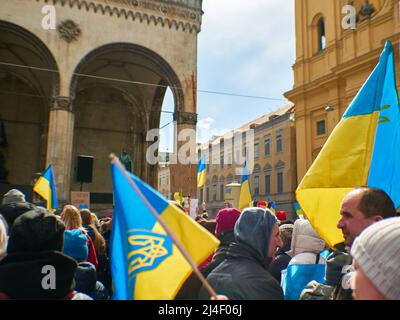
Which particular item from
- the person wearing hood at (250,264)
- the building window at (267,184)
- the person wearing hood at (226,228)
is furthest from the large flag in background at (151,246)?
the building window at (267,184)

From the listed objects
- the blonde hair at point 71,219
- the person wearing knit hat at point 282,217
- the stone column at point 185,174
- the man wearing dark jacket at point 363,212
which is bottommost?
the person wearing knit hat at point 282,217

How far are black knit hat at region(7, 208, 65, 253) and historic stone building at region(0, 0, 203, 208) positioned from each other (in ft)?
44.2

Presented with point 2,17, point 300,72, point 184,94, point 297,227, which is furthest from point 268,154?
point 297,227

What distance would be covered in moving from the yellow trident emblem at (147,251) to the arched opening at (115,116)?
18855 millimetres

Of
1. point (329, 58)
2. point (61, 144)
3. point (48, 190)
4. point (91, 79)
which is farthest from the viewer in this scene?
point (91, 79)

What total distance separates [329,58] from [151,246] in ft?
60.0

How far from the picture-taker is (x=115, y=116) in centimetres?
2217

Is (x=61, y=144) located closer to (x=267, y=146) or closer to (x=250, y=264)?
(x=250, y=264)

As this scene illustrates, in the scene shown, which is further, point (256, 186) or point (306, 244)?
point (256, 186)

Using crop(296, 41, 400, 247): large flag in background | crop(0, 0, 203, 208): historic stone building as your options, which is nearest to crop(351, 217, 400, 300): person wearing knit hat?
crop(296, 41, 400, 247): large flag in background

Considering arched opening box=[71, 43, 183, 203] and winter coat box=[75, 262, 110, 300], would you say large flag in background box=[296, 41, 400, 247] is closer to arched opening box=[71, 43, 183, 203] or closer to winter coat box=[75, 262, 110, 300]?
winter coat box=[75, 262, 110, 300]

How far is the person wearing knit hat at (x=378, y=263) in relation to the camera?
3.95 feet

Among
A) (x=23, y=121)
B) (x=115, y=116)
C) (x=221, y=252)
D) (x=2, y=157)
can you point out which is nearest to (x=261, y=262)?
(x=221, y=252)

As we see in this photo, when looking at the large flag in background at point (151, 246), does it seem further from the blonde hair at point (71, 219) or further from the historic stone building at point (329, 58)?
the historic stone building at point (329, 58)
